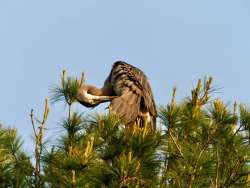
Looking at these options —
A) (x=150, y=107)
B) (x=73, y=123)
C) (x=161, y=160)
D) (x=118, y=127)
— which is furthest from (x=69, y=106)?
(x=150, y=107)

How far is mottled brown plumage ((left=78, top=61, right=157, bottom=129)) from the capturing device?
10.3 metres

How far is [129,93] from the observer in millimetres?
10875

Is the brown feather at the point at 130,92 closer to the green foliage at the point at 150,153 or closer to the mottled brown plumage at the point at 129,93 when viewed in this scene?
the mottled brown plumage at the point at 129,93

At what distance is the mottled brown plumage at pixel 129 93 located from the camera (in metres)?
10.3

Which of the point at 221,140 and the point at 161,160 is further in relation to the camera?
the point at 221,140

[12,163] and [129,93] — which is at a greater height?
[129,93]

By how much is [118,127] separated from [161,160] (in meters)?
0.58

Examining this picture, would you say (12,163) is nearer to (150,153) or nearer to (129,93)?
(150,153)

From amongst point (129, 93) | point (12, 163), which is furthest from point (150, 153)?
point (129, 93)

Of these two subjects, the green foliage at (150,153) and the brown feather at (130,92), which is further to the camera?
the brown feather at (130,92)

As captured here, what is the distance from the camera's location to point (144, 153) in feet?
22.6

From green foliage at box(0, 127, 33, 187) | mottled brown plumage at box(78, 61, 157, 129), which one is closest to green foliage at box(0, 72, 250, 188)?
green foliage at box(0, 127, 33, 187)

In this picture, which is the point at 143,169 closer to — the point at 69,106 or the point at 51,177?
the point at 51,177

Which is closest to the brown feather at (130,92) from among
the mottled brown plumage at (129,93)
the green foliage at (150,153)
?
the mottled brown plumage at (129,93)
